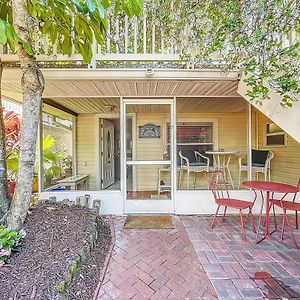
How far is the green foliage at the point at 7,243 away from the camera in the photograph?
87.8 inches

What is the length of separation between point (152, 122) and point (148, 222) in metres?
2.13

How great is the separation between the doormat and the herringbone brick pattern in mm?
300

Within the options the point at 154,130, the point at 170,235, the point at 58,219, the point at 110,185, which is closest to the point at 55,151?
the point at 110,185

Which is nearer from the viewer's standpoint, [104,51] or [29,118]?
[29,118]

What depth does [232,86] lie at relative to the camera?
422 cm

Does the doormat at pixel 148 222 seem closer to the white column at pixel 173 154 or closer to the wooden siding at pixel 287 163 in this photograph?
the white column at pixel 173 154

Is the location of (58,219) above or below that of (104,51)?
below

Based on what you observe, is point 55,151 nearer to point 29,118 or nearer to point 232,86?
point 29,118

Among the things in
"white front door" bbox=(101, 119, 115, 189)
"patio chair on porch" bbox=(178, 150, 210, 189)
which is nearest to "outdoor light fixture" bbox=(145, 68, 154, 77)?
"patio chair on porch" bbox=(178, 150, 210, 189)

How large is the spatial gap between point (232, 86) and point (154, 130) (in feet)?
6.16

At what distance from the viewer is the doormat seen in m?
4.16

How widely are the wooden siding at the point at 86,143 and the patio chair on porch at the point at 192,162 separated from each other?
2808 millimetres

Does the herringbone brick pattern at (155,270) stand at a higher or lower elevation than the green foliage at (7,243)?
lower

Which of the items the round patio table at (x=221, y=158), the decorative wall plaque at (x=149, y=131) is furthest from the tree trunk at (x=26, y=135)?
the round patio table at (x=221, y=158)
